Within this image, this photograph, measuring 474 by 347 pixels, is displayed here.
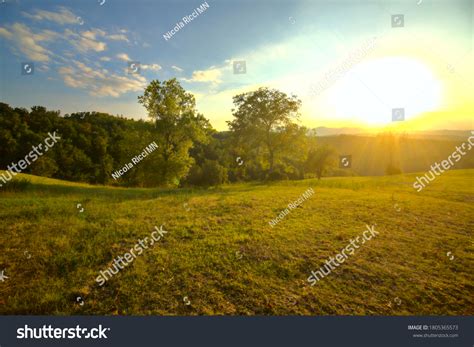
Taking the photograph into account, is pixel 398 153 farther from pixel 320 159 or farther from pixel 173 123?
pixel 173 123

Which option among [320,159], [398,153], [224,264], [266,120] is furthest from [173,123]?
[398,153]

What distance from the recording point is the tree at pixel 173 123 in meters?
28.7

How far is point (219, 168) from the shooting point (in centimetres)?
6525

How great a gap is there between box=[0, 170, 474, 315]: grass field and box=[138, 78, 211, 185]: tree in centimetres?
1653

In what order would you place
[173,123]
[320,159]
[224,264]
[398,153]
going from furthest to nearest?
[398,153] → [320,159] → [173,123] → [224,264]

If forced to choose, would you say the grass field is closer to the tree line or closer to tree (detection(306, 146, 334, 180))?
the tree line

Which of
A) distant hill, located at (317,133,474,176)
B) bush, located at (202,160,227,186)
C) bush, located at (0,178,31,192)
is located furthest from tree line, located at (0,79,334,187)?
distant hill, located at (317,133,474,176)

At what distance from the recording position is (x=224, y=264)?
7395 millimetres

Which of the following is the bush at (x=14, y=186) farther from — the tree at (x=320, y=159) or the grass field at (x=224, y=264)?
the tree at (x=320, y=159)

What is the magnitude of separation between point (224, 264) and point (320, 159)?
161ft

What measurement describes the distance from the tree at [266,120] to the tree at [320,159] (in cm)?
1865

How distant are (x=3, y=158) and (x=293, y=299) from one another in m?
68.2

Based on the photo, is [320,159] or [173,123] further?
[320,159]

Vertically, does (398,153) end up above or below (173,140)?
below
